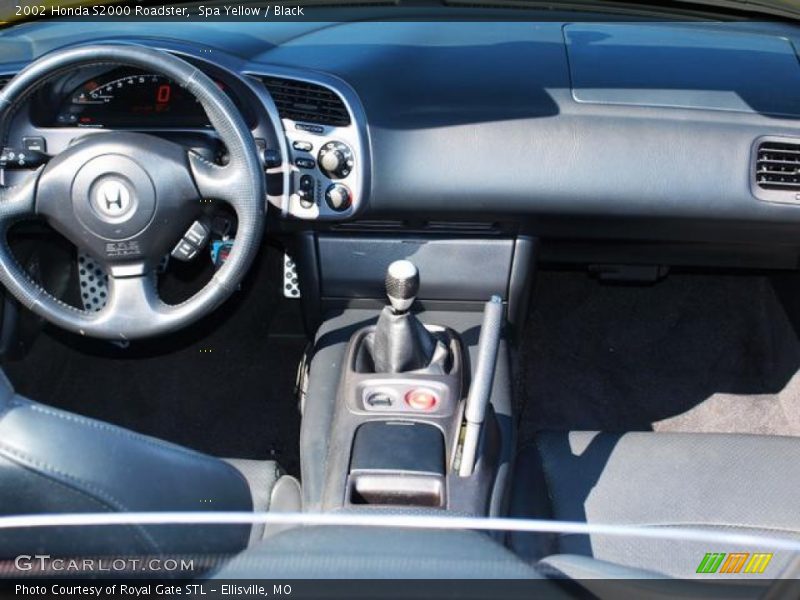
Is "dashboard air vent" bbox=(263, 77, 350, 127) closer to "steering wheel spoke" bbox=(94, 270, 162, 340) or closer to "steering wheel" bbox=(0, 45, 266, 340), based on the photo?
"steering wheel" bbox=(0, 45, 266, 340)

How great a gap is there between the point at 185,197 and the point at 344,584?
3.60 ft

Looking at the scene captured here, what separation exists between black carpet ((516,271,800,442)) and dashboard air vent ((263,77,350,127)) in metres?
0.96

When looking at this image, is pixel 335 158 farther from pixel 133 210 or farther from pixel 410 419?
pixel 410 419

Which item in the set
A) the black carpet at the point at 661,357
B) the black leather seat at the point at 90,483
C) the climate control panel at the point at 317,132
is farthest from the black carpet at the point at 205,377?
the black leather seat at the point at 90,483

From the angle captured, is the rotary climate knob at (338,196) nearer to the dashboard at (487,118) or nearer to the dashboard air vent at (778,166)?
the dashboard at (487,118)

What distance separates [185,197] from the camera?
195 centimetres

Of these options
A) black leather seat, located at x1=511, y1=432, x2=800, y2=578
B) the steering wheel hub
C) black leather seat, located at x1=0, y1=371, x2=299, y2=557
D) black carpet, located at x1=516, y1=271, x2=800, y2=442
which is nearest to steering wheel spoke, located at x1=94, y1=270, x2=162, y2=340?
the steering wheel hub

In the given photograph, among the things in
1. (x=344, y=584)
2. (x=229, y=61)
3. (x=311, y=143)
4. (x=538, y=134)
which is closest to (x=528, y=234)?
(x=538, y=134)

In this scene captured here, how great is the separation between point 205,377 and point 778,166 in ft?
5.54

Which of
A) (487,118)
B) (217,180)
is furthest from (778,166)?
(217,180)

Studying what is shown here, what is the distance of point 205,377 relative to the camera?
9.68 ft

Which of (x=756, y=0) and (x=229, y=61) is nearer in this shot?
(x=229, y=61)

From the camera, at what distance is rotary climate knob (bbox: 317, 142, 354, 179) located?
2.12m

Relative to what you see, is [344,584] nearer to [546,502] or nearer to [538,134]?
[546,502]
